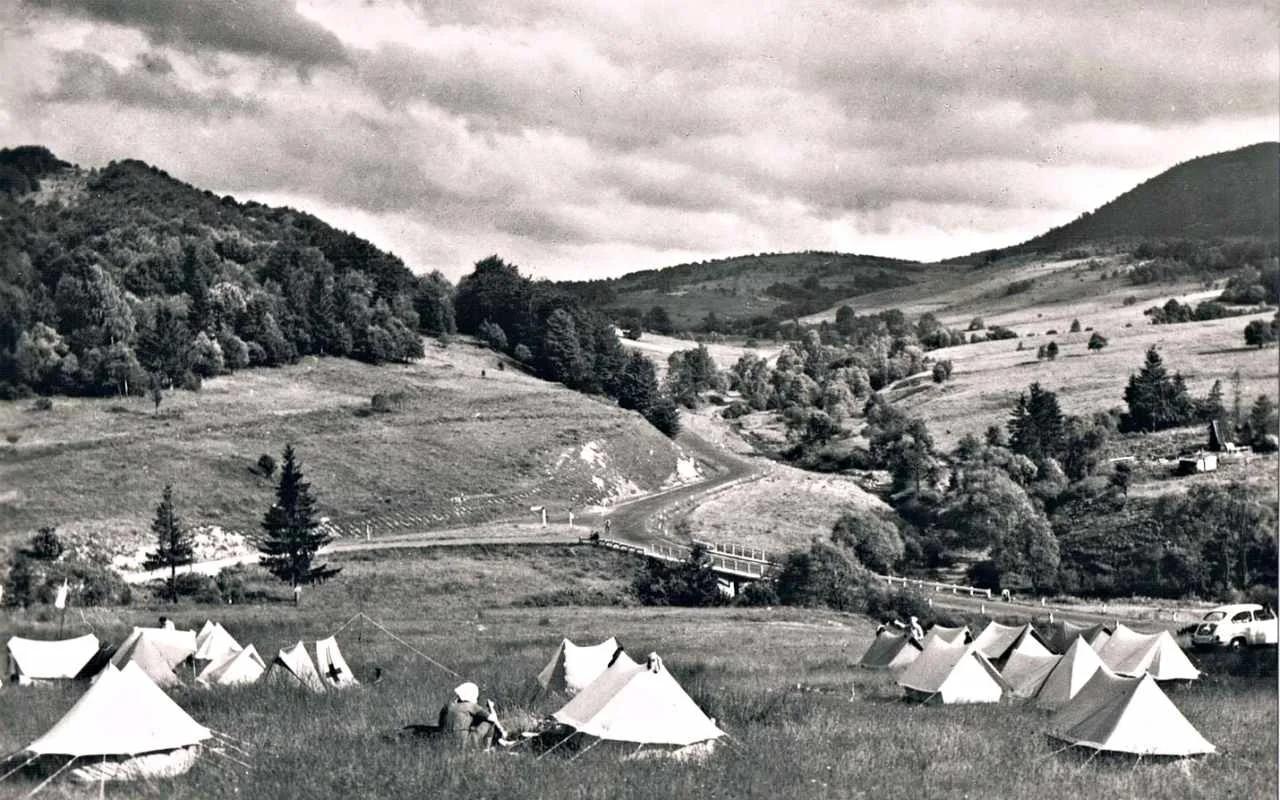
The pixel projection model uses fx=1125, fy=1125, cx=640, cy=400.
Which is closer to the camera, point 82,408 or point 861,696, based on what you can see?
point 861,696

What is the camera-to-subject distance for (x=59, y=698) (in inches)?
1029

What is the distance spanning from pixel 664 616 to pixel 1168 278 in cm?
16431

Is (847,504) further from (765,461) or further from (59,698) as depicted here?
(59,698)

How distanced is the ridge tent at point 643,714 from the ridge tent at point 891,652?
16.8m

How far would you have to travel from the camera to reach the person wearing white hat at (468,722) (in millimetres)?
18453

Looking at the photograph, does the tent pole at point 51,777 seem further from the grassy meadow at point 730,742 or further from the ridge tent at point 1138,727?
the ridge tent at point 1138,727

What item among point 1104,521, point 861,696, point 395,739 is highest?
point 395,739

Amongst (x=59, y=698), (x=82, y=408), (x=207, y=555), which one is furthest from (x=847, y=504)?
(x=59, y=698)

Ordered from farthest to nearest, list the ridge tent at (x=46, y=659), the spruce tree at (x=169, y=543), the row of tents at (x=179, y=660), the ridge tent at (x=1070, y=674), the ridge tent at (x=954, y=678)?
the spruce tree at (x=169, y=543) → the ridge tent at (x=46, y=659) → the row of tents at (x=179, y=660) → the ridge tent at (x=954, y=678) → the ridge tent at (x=1070, y=674)

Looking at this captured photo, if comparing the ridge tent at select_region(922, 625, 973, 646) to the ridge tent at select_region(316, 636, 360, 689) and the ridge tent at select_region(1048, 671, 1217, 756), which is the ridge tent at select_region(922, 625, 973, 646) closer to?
the ridge tent at select_region(1048, 671, 1217, 756)

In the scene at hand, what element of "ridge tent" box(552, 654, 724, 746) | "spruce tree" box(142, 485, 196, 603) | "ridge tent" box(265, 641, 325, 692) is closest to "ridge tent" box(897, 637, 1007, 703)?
"ridge tent" box(552, 654, 724, 746)

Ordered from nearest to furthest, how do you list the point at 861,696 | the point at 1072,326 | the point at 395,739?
the point at 395,739, the point at 861,696, the point at 1072,326

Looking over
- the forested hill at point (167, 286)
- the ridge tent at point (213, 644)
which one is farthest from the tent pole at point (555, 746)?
the forested hill at point (167, 286)

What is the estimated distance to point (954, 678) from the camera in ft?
87.3
